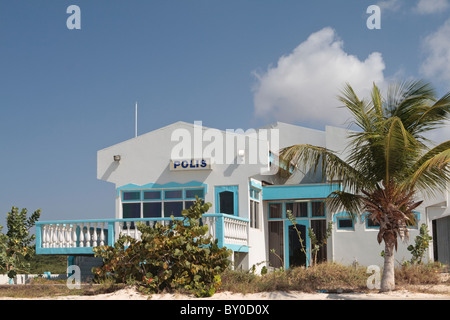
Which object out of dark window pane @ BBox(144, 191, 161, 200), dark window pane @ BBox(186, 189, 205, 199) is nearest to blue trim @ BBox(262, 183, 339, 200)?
dark window pane @ BBox(186, 189, 205, 199)

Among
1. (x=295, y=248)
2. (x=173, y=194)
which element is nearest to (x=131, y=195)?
(x=173, y=194)

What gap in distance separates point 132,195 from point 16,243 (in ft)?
16.1

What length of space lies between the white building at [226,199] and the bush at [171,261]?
500 cm

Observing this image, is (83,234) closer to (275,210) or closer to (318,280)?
(275,210)

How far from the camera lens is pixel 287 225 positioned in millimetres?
24656

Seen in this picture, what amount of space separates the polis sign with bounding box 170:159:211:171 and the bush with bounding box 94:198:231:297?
6.80 m

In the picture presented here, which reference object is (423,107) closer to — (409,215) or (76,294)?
(409,215)

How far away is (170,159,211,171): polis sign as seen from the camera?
2261 centimetres

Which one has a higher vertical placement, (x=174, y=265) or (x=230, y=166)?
(x=230, y=166)

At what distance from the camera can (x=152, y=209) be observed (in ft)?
75.9
